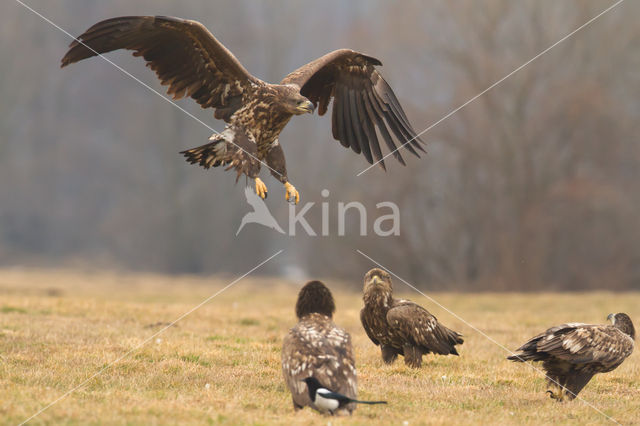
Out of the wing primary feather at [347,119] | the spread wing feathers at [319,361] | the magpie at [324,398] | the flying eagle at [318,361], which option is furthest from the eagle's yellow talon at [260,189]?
the magpie at [324,398]

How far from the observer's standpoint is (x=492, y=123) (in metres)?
25.2

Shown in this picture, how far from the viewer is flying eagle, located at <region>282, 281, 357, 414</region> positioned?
5.83 m

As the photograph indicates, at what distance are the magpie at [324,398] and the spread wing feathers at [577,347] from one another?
167 cm

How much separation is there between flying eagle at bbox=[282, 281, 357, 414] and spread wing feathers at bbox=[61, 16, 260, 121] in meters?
3.36

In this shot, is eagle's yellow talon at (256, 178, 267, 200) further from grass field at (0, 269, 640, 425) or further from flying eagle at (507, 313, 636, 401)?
flying eagle at (507, 313, 636, 401)

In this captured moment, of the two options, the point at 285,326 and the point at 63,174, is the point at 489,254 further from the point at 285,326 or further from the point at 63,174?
the point at 63,174

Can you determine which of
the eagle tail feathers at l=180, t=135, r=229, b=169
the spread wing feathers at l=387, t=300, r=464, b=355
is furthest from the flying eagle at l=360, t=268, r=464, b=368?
the eagle tail feathers at l=180, t=135, r=229, b=169

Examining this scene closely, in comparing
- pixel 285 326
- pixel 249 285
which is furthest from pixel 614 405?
pixel 249 285

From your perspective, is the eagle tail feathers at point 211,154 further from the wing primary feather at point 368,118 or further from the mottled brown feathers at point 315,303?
the mottled brown feathers at point 315,303

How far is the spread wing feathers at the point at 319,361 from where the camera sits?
19.2 feet

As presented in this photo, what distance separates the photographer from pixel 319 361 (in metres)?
5.91

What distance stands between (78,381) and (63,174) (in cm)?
4162

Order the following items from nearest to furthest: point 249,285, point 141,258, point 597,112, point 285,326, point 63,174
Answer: point 285,326
point 597,112
point 249,285
point 141,258
point 63,174

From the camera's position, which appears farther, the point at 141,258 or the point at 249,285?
the point at 141,258
